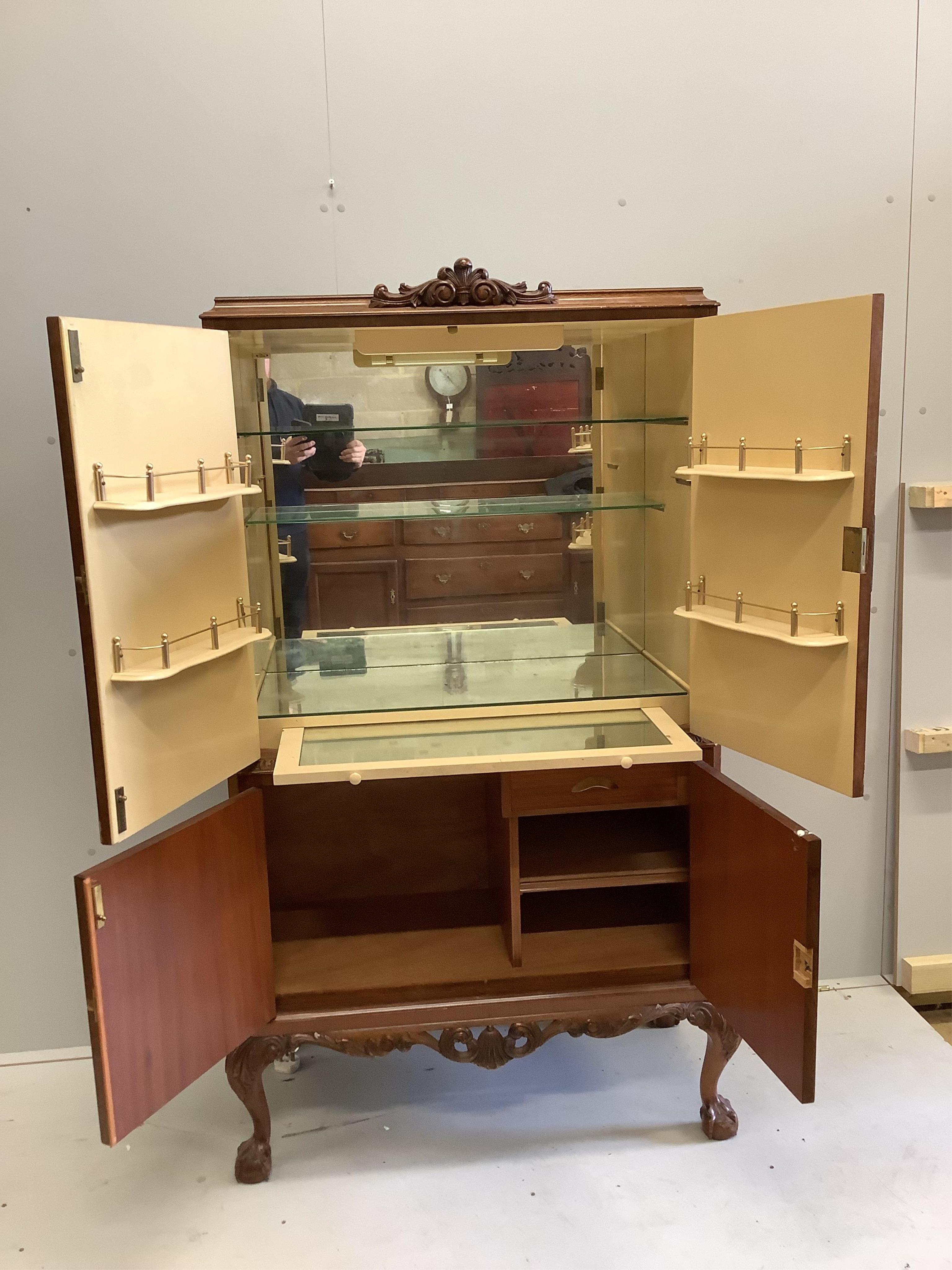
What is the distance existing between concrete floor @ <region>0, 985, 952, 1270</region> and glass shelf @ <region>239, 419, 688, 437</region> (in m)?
1.36

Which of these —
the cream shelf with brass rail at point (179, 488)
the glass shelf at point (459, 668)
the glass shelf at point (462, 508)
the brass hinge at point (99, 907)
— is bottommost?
the brass hinge at point (99, 907)

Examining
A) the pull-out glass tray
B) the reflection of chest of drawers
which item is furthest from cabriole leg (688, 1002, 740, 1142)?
the reflection of chest of drawers

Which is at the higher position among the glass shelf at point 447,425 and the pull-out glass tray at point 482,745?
the glass shelf at point 447,425

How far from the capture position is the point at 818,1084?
199cm

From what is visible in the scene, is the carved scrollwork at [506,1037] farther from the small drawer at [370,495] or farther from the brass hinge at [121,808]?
the small drawer at [370,495]

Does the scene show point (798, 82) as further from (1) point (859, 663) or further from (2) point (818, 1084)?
(2) point (818, 1084)

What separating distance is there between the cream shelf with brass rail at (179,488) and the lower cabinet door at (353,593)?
0.25 meters

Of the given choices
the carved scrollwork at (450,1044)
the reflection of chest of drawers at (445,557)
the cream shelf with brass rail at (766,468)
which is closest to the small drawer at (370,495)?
the reflection of chest of drawers at (445,557)

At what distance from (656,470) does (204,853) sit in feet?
3.62

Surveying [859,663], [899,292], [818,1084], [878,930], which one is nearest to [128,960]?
[859,663]

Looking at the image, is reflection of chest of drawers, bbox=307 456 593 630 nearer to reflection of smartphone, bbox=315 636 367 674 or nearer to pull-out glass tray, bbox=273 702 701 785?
reflection of smartphone, bbox=315 636 367 674

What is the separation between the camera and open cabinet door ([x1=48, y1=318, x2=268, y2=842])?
1.36m

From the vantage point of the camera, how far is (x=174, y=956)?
4.91 feet

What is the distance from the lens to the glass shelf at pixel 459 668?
183 cm
